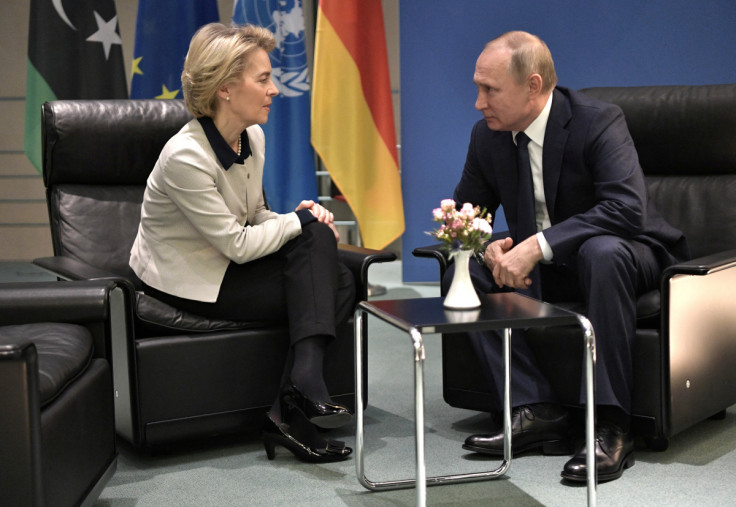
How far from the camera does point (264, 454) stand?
2.30m

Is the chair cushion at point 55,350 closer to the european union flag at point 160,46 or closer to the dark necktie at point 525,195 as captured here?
the dark necktie at point 525,195

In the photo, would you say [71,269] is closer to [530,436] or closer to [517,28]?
[530,436]

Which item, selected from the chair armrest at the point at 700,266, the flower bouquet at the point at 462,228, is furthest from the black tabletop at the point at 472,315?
the chair armrest at the point at 700,266

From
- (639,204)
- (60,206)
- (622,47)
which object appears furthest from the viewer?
(622,47)

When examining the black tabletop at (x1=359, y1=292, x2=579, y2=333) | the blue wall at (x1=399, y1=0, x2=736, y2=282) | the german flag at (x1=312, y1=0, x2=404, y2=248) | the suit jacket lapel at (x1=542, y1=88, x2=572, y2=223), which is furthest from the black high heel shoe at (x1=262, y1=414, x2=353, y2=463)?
the blue wall at (x1=399, y1=0, x2=736, y2=282)

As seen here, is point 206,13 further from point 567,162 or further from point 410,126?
point 567,162

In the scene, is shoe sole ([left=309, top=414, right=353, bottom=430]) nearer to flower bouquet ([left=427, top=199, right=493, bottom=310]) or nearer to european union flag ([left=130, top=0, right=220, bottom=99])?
flower bouquet ([left=427, top=199, right=493, bottom=310])

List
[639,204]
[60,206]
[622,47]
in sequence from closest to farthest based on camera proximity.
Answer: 1. [639,204]
2. [60,206]
3. [622,47]

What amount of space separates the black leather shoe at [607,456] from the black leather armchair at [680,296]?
9 centimetres

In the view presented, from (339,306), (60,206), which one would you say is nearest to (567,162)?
(339,306)

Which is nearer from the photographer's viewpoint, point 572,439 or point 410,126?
point 572,439

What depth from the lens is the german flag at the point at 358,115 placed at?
4.35m

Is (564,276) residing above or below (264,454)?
above

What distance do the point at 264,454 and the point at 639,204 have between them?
1185mm
